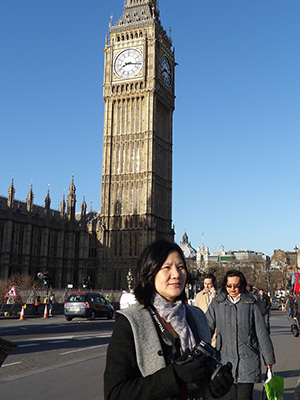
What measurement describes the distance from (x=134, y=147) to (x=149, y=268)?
193 feet

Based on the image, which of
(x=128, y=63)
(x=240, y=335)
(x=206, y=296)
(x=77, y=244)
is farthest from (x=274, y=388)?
(x=128, y=63)

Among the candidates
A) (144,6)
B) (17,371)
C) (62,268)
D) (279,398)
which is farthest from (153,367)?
(144,6)

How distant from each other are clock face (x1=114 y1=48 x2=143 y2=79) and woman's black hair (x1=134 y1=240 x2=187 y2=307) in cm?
6116

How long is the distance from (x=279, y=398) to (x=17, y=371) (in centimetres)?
634

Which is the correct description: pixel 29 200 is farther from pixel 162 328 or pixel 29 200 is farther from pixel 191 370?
pixel 191 370

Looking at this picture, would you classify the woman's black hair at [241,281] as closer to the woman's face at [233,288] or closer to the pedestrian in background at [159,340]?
the woman's face at [233,288]

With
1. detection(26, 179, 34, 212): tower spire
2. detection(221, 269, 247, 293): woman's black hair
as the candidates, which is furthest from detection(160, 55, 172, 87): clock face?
detection(221, 269, 247, 293): woman's black hair

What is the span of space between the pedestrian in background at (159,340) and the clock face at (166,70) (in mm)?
62934

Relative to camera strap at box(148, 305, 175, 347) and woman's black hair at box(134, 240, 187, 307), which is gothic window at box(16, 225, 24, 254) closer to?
woman's black hair at box(134, 240, 187, 307)

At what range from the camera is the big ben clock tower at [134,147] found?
59406 mm

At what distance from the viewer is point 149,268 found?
269cm

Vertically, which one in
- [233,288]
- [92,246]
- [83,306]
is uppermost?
[92,246]

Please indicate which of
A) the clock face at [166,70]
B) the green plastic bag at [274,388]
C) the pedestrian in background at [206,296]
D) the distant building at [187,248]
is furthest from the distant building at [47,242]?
the distant building at [187,248]

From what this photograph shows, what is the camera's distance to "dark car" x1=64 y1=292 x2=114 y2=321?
2416 centimetres
